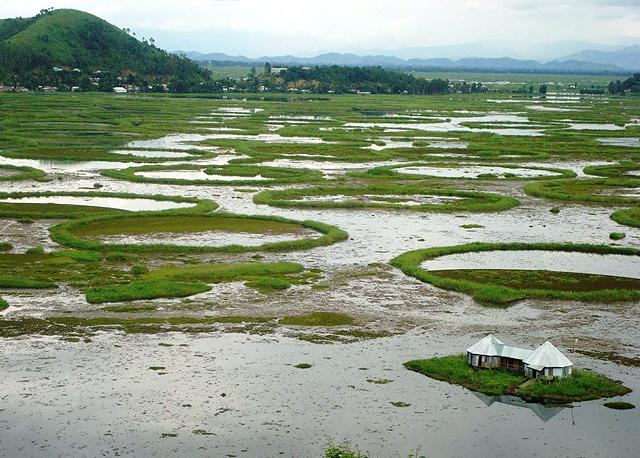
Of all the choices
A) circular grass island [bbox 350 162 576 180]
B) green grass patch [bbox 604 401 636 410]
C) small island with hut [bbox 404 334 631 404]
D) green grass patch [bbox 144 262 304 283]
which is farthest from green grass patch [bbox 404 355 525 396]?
circular grass island [bbox 350 162 576 180]

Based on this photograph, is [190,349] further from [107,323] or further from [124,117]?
[124,117]

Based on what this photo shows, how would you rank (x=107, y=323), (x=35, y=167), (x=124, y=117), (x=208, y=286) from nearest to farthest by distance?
(x=107, y=323), (x=208, y=286), (x=35, y=167), (x=124, y=117)

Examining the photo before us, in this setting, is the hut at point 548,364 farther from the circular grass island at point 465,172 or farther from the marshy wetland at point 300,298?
the circular grass island at point 465,172

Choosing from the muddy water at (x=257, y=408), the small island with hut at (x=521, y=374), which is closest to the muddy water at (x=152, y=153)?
the muddy water at (x=257, y=408)

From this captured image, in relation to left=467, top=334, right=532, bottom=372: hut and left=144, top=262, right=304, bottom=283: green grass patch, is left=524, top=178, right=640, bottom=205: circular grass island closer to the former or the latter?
left=144, top=262, right=304, bottom=283: green grass patch

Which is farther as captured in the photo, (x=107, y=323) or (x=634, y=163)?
(x=634, y=163)

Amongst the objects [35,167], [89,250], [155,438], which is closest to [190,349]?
[155,438]

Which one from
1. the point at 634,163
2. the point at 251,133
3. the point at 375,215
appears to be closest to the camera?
the point at 375,215
